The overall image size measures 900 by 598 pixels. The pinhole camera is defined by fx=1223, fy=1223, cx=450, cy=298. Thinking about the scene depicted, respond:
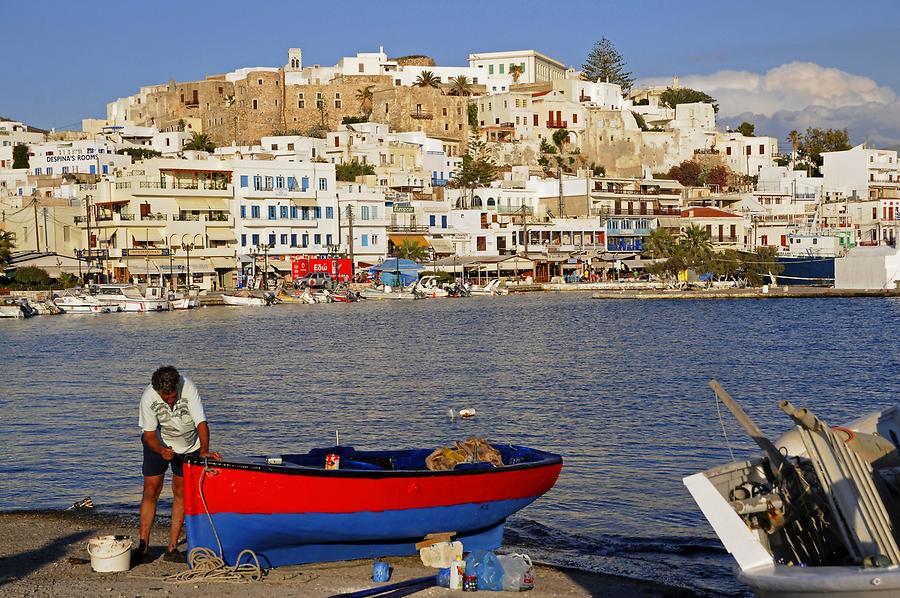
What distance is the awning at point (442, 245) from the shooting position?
86625 millimetres

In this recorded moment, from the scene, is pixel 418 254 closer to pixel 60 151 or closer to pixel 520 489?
pixel 60 151

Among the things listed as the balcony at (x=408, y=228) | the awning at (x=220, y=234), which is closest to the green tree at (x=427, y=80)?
the balcony at (x=408, y=228)

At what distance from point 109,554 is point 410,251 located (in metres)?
73.1

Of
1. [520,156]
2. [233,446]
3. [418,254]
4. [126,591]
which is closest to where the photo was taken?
[126,591]

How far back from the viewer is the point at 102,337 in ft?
162

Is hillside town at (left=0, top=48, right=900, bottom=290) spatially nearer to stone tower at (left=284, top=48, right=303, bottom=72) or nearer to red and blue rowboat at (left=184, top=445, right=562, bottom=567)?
stone tower at (left=284, top=48, right=303, bottom=72)

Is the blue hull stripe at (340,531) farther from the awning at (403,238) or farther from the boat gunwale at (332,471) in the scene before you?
the awning at (403,238)

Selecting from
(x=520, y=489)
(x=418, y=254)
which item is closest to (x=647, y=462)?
(x=520, y=489)

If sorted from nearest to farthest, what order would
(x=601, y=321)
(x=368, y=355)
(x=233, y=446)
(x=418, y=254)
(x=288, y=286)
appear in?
1. (x=233, y=446)
2. (x=368, y=355)
3. (x=601, y=321)
4. (x=288, y=286)
5. (x=418, y=254)

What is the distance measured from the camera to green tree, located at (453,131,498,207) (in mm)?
97688

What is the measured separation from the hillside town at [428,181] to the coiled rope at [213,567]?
64.0 metres

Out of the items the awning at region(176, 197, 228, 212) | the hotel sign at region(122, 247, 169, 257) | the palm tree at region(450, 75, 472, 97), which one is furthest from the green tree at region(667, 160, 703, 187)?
the hotel sign at region(122, 247, 169, 257)

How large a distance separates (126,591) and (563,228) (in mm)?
81565

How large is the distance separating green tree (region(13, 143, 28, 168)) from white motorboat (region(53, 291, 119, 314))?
43.1 m
